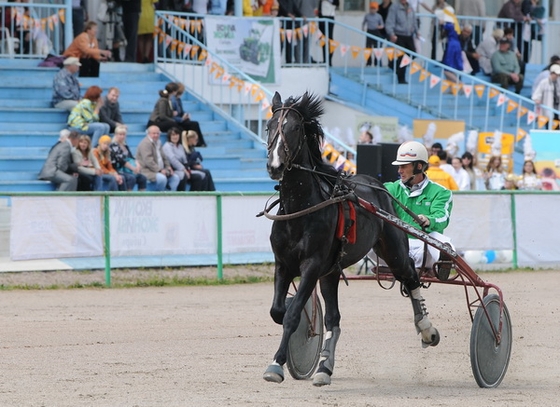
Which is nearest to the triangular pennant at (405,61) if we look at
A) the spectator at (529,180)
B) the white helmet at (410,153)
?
the spectator at (529,180)

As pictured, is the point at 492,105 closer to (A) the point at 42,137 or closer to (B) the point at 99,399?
(A) the point at 42,137

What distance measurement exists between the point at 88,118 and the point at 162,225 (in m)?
3.51

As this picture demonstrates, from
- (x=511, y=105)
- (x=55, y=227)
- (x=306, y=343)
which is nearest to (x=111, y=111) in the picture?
(x=55, y=227)

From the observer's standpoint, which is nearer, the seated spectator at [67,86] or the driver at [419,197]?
the driver at [419,197]

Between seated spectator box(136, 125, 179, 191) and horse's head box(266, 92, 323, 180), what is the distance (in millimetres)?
8713

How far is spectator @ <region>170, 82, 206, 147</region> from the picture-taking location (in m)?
18.5

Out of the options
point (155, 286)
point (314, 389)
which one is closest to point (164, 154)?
point (155, 286)

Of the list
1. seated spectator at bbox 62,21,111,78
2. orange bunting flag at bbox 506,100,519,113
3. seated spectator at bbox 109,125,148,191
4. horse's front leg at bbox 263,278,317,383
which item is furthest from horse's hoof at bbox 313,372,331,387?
orange bunting flag at bbox 506,100,519,113

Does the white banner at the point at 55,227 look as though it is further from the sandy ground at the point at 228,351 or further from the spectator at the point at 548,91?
the spectator at the point at 548,91

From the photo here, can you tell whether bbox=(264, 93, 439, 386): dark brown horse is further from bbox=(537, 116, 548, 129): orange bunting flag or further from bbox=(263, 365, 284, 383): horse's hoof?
bbox=(537, 116, 548, 129): orange bunting flag

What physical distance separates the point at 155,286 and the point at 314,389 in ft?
22.5

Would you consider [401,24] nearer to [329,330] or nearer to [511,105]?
[511,105]

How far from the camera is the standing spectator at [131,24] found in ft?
64.0

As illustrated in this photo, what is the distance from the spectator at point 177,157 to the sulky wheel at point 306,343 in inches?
340
